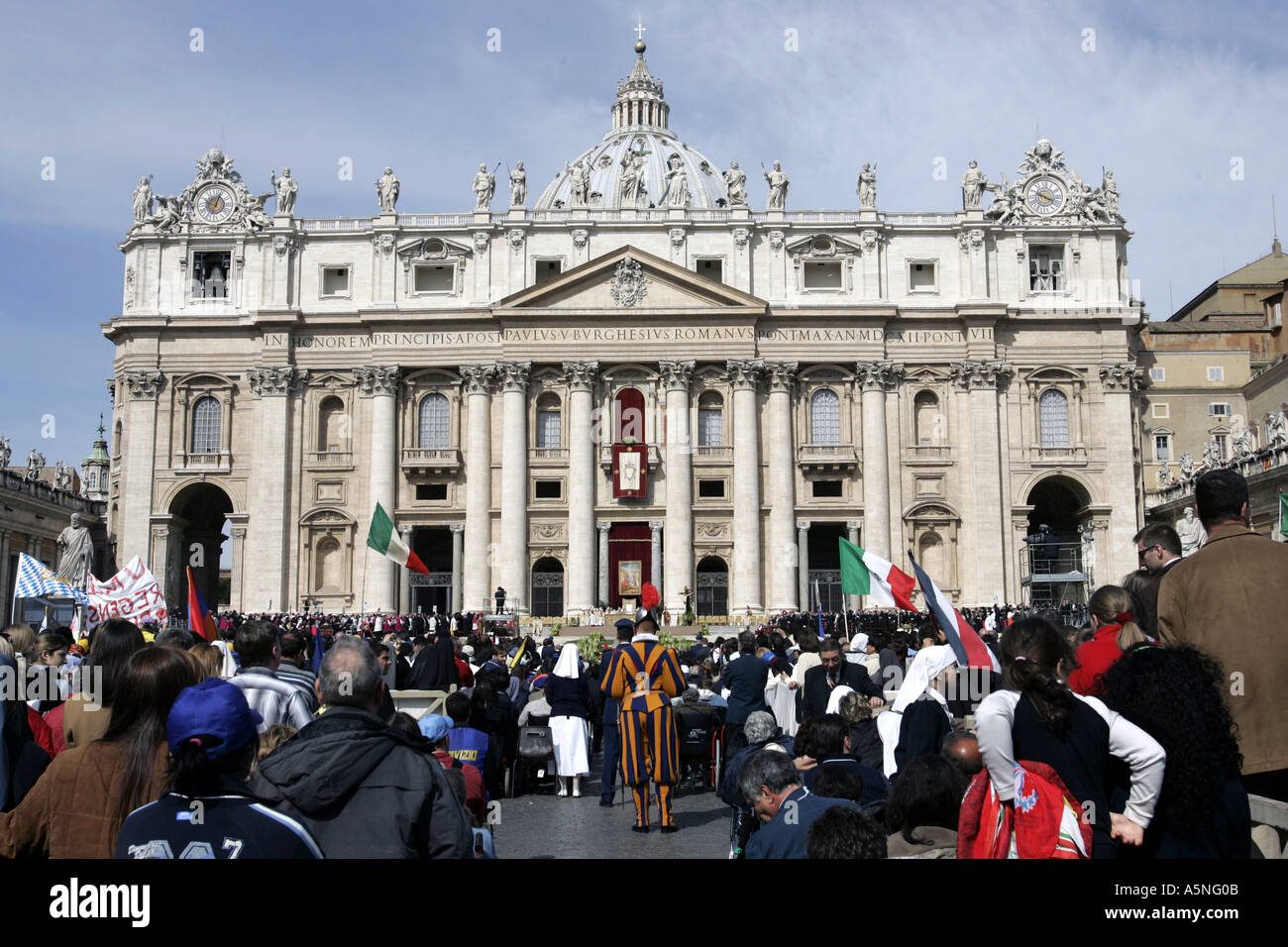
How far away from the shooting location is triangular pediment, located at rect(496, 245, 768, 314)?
172ft

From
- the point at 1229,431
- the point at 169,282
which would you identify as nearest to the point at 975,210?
the point at 1229,431

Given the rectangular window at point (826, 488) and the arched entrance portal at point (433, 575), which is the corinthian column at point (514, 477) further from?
the rectangular window at point (826, 488)

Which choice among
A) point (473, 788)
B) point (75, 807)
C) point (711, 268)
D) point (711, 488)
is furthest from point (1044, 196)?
point (75, 807)

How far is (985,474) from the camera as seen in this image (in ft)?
174

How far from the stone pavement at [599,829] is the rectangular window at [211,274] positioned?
45.5 metres

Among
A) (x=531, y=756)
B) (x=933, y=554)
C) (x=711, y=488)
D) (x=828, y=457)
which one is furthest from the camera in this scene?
(x=711, y=488)

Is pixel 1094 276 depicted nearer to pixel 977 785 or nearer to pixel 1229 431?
pixel 1229 431

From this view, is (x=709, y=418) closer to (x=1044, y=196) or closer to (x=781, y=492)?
(x=781, y=492)

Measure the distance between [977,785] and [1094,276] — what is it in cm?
5459

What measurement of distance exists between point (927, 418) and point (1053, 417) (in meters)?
5.89

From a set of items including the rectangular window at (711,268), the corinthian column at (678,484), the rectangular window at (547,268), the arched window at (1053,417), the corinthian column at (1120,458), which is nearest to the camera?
the corinthian column at (678,484)

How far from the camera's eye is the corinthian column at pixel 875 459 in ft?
172

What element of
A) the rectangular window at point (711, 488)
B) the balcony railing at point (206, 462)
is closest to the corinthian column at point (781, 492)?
the rectangular window at point (711, 488)

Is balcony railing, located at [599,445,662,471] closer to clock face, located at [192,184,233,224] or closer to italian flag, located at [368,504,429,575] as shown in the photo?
clock face, located at [192,184,233,224]
